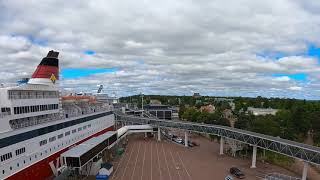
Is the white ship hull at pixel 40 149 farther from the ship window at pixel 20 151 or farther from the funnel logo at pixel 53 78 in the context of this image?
the funnel logo at pixel 53 78

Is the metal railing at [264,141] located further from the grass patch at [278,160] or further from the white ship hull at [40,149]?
the white ship hull at [40,149]

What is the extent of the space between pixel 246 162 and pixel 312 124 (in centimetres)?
3571

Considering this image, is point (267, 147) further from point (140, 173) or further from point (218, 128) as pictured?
point (140, 173)

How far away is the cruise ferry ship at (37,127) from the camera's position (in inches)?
1178

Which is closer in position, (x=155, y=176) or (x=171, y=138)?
(x=155, y=176)

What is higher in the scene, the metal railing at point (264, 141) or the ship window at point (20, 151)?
the ship window at point (20, 151)

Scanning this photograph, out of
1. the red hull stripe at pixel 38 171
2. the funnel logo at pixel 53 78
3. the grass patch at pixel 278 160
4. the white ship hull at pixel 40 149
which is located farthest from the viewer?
the grass patch at pixel 278 160

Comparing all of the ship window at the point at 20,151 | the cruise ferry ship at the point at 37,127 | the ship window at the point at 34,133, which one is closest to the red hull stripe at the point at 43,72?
the cruise ferry ship at the point at 37,127

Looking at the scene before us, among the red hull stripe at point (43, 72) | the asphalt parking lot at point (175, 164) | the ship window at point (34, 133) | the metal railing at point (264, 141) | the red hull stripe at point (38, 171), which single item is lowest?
the asphalt parking lot at point (175, 164)

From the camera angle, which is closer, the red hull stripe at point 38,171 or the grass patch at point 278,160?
the red hull stripe at point 38,171

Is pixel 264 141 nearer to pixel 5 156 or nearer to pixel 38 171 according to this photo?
pixel 38 171

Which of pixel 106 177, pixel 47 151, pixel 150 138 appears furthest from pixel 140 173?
pixel 150 138

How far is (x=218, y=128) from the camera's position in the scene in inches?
2137

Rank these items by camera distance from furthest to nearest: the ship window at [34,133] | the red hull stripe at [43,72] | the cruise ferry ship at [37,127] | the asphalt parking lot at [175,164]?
the red hull stripe at [43,72]
the asphalt parking lot at [175,164]
the cruise ferry ship at [37,127]
the ship window at [34,133]
